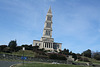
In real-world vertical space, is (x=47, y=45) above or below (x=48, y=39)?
below

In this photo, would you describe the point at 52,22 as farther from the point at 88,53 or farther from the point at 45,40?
the point at 88,53

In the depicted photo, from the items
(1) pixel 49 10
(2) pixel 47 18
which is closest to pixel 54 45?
(2) pixel 47 18

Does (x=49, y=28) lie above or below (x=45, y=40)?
above

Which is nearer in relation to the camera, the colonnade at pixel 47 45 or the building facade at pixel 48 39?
the colonnade at pixel 47 45

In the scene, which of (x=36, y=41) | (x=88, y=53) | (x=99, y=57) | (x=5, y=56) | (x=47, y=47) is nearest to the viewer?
(x=5, y=56)

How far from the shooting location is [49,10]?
131625mm

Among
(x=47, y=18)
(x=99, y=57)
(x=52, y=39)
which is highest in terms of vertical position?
(x=47, y=18)

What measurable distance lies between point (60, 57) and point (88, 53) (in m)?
39.1

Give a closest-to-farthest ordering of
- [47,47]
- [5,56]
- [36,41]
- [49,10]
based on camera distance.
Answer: [5,56]
[47,47]
[36,41]
[49,10]

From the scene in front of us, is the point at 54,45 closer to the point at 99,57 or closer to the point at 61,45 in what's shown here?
the point at 61,45

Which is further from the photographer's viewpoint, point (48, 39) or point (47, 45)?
point (48, 39)

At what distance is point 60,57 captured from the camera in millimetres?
53812

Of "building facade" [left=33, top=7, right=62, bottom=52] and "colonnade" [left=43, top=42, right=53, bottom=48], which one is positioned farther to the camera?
"building facade" [left=33, top=7, right=62, bottom=52]

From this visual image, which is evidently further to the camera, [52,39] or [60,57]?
[52,39]
